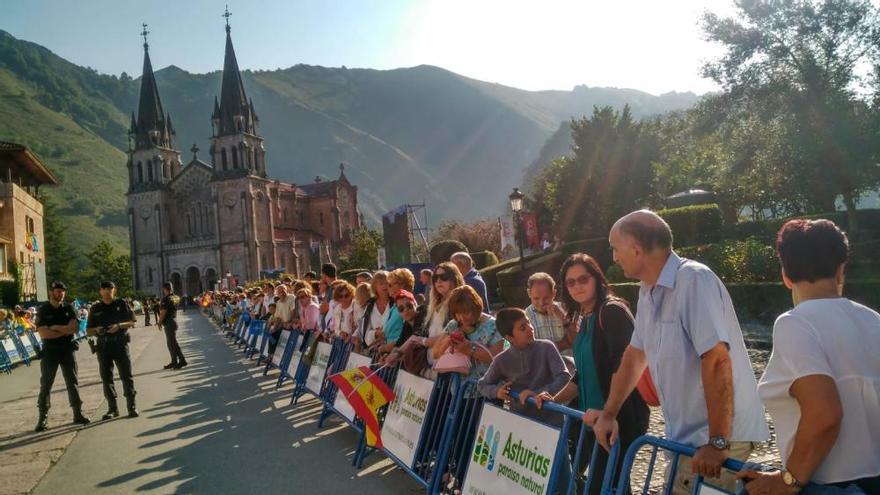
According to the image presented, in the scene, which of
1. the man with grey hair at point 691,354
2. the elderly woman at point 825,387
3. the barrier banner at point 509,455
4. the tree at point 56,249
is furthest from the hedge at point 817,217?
the tree at point 56,249

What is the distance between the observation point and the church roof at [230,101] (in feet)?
269

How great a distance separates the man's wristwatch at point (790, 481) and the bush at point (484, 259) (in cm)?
3502

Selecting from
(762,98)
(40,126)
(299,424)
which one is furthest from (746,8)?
(40,126)

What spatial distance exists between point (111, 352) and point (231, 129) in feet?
250

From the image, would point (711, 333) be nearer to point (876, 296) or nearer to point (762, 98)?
point (876, 296)

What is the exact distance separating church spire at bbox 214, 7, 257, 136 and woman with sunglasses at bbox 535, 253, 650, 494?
82674 millimetres

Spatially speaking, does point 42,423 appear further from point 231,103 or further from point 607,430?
point 231,103

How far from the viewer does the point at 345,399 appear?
836 centimetres

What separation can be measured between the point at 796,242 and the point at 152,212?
91.7m

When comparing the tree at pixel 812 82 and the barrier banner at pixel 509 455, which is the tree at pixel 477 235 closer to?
the tree at pixel 812 82

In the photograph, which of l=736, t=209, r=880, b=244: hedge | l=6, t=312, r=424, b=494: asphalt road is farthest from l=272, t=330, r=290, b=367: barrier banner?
l=736, t=209, r=880, b=244: hedge

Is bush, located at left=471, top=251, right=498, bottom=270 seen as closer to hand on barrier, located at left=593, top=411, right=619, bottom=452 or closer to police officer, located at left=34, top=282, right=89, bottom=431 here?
police officer, located at left=34, top=282, right=89, bottom=431

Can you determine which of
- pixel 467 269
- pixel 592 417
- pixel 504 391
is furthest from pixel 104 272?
pixel 592 417

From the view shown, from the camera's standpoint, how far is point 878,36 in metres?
31.9
